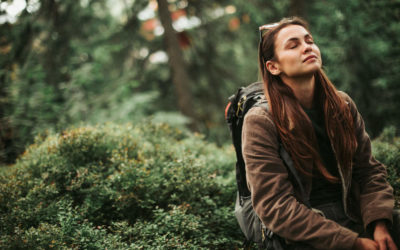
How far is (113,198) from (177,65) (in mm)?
6048

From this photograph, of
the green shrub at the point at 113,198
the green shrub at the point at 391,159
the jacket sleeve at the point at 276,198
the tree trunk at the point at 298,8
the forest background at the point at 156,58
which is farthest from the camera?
the tree trunk at the point at 298,8

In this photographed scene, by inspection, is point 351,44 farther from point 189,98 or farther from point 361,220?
point 361,220

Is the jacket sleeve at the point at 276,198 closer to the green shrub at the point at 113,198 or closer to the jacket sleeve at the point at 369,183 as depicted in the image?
the jacket sleeve at the point at 369,183

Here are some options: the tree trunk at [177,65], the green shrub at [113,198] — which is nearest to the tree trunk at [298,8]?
the tree trunk at [177,65]

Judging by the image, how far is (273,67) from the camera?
2.39 metres

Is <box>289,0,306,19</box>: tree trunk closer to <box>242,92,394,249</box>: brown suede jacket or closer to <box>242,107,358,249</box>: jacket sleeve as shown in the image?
<box>242,92,394,249</box>: brown suede jacket

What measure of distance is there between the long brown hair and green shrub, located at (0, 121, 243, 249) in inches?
57.0

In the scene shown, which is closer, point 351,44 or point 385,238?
point 385,238

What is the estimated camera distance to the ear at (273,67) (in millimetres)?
2369

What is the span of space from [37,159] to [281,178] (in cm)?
352

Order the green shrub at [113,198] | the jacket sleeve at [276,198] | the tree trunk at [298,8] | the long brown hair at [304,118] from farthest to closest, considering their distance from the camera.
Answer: the tree trunk at [298,8]
the green shrub at [113,198]
the long brown hair at [304,118]
the jacket sleeve at [276,198]

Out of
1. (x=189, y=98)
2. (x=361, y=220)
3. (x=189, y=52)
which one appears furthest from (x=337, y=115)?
(x=189, y=52)

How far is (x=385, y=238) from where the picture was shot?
2.11 metres

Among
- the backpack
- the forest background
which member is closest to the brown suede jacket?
the backpack
